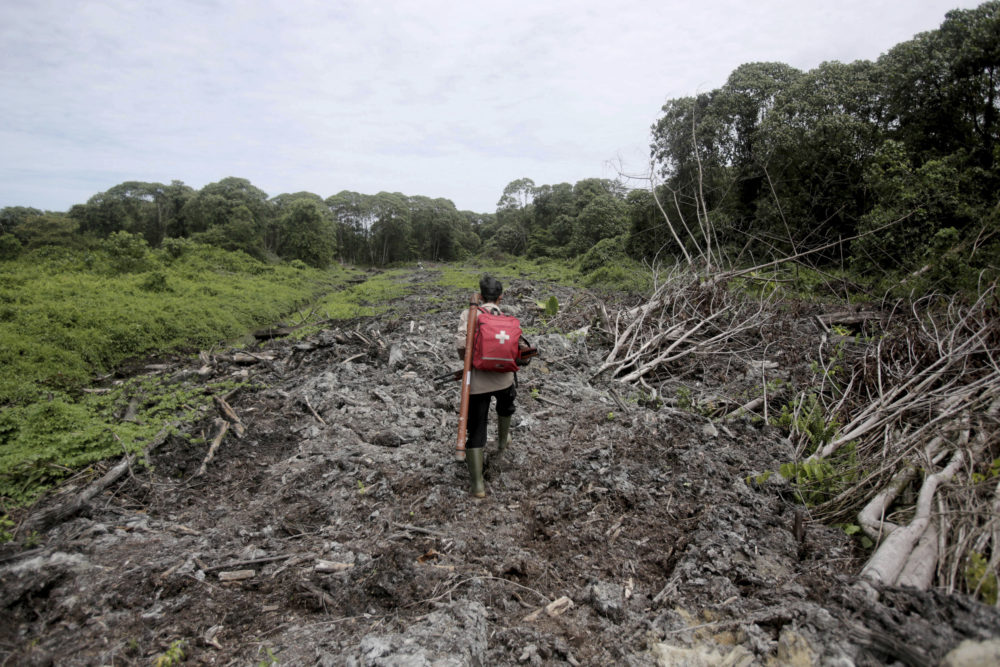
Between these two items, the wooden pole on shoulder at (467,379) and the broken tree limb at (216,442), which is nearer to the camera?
the wooden pole on shoulder at (467,379)

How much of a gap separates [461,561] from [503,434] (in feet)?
4.67

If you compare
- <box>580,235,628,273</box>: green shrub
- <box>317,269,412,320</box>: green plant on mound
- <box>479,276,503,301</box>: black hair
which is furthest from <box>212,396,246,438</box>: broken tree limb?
<box>580,235,628,273</box>: green shrub

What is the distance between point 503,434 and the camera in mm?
4223

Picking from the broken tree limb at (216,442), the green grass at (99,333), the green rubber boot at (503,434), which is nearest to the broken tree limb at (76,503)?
the green grass at (99,333)

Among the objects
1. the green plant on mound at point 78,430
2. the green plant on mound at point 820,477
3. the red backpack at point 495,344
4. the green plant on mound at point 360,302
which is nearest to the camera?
the green plant on mound at point 820,477

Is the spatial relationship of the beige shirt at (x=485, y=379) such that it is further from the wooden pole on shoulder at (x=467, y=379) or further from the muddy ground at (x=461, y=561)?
the muddy ground at (x=461, y=561)

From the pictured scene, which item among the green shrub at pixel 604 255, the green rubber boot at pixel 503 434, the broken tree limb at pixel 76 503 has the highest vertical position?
the green shrub at pixel 604 255

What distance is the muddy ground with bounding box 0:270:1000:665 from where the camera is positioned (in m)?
2.14

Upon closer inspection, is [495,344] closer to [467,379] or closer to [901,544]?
[467,379]

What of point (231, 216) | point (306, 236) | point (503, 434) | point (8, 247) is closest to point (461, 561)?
point (503, 434)

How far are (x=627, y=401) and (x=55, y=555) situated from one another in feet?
15.8

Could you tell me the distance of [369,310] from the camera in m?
13.8

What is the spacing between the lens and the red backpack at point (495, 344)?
3561 mm

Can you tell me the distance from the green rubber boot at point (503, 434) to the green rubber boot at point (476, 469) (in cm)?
51
